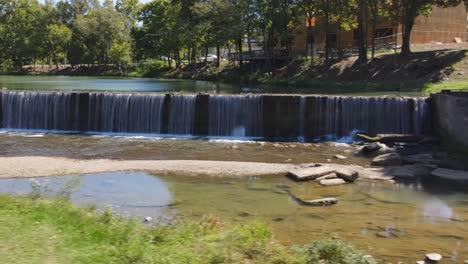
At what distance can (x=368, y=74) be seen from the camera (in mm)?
39812

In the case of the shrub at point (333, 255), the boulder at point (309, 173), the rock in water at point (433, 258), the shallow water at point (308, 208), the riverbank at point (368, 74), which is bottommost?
the shallow water at point (308, 208)

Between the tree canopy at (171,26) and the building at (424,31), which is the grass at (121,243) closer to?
the tree canopy at (171,26)

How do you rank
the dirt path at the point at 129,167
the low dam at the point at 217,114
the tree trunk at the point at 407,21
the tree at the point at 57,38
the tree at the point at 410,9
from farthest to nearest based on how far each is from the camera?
1. the tree at the point at 57,38
2. the tree trunk at the point at 407,21
3. the tree at the point at 410,9
4. the low dam at the point at 217,114
5. the dirt path at the point at 129,167

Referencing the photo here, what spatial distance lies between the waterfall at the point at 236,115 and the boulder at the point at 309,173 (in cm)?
865

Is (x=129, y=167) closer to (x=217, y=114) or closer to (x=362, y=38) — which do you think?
(x=217, y=114)

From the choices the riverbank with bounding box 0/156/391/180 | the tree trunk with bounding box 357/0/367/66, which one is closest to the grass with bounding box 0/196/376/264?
the riverbank with bounding box 0/156/391/180

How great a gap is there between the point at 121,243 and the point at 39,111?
2202 cm

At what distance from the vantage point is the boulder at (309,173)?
15.7 m

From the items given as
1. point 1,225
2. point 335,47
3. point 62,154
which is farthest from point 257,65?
point 1,225

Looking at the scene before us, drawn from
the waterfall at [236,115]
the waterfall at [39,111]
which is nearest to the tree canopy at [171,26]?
the waterfall at [236,115]

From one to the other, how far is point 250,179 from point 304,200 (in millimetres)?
2924

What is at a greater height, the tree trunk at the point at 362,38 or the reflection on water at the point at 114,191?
the tree trunk at the point at 362,38

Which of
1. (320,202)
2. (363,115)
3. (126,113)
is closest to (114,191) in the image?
(320,202)

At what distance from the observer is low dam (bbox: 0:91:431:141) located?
24.1m
